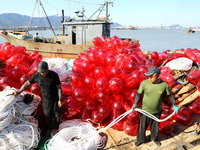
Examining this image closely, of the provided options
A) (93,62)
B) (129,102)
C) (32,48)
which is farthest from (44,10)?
(129,102)

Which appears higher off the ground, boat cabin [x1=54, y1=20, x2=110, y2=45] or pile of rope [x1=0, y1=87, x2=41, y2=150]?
boat cabin [x1=54, y1=20, x2=110, y2=45]

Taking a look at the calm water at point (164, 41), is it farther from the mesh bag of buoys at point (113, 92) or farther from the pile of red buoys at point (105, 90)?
the mesh bag of buoys at point (113, 92)

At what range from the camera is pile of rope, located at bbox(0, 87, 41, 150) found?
253 centimetres

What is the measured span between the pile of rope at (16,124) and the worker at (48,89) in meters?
0.21

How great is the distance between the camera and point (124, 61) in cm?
350

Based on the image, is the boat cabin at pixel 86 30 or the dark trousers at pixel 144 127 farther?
the boat cabin at pixel 86 30

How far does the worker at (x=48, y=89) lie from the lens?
279 centimetres

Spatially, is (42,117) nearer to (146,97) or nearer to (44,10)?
(146,97)

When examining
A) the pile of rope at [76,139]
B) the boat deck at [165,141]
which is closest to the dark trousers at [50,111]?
the pile of rope at [76,139]

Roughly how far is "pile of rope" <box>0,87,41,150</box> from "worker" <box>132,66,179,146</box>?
74.9 inches

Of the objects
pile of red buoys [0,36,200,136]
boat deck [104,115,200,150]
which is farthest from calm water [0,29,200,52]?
boat deck [104,115,200,150]

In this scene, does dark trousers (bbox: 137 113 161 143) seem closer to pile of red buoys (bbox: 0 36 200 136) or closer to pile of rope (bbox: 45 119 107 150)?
pile of red buoys (bbox: 0 36 200 136)

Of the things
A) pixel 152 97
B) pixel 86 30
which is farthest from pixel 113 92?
pixel 86 30

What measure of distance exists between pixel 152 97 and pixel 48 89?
6.16ft
